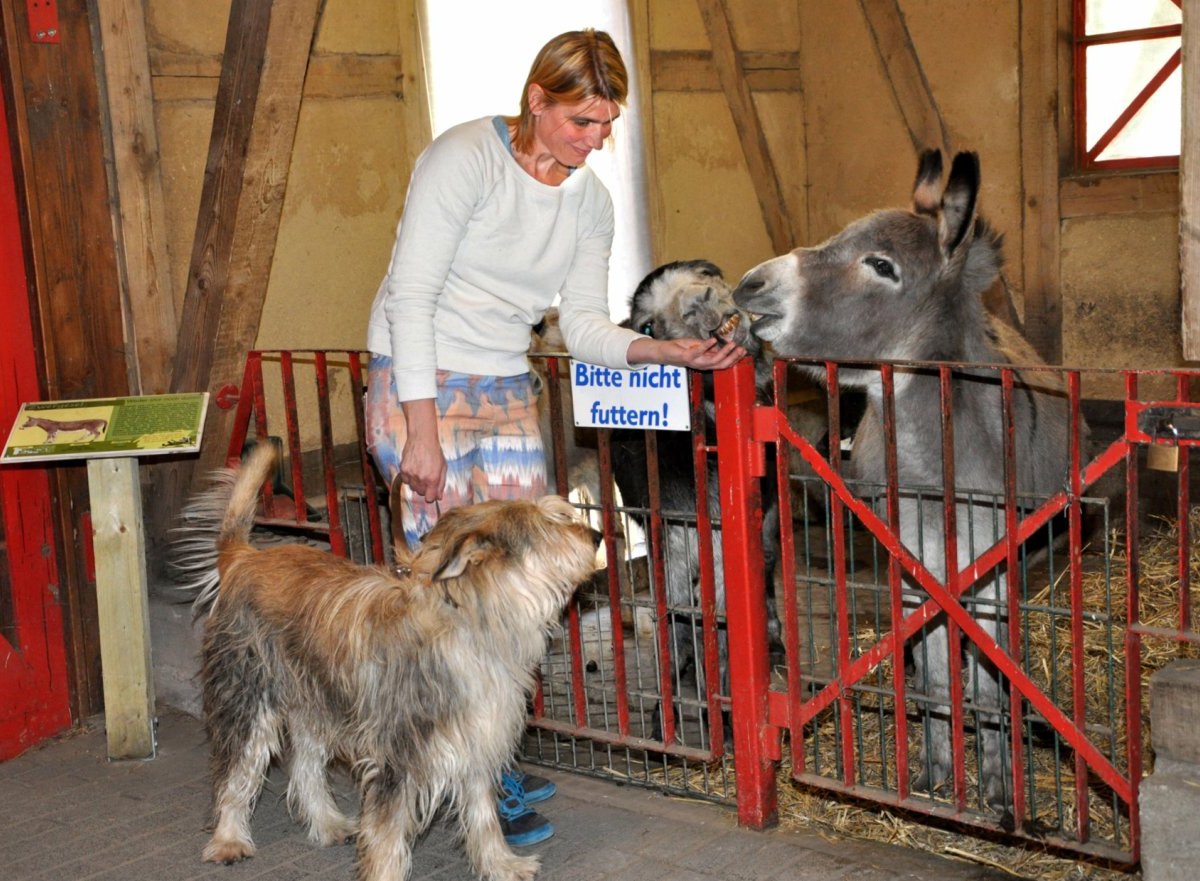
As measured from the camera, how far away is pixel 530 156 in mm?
3242

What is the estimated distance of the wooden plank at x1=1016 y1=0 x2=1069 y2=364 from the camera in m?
7.46

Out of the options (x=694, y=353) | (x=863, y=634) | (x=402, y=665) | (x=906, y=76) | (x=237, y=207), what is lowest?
(x=863, y=634)

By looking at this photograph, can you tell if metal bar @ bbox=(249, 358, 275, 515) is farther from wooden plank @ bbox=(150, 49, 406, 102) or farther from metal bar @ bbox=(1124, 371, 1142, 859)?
metal bar @ bbox=(1124, 371, 1142, 859)

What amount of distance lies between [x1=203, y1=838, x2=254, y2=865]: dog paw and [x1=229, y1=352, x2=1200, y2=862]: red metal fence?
0.91 m

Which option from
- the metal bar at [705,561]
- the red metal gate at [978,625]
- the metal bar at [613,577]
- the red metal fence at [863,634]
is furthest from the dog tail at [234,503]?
the red metal gate at [978,625]

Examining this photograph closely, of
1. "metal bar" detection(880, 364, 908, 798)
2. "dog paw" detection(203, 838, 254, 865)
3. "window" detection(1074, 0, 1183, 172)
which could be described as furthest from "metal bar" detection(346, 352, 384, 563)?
"window" detection(1074, 0, 1183, 172)

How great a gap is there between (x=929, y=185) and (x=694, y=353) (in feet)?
5.36

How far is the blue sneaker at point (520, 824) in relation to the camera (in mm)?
3541

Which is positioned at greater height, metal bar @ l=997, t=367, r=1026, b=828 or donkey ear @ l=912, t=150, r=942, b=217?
donkey ear @ l=912, t=150, r=942, b=217

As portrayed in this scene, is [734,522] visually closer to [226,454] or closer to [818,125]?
[226,454]

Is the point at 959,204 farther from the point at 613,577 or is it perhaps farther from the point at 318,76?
the point at 318,76

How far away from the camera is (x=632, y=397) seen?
142 inches

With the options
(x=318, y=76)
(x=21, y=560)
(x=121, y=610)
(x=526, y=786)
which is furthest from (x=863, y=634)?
(x=318, y=76)

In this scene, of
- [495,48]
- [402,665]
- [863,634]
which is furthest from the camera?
[495,48]
